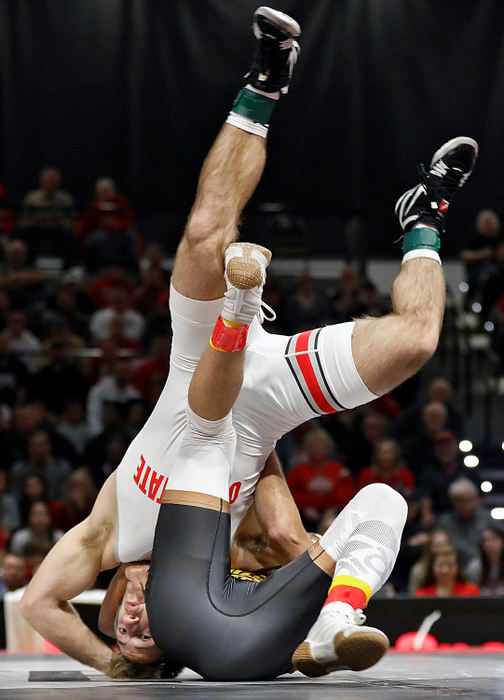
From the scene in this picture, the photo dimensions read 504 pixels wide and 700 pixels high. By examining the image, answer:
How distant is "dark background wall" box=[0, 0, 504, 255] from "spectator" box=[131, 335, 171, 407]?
2.10m

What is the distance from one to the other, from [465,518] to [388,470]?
1.67 ft

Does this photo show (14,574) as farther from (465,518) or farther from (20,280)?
(20,280)

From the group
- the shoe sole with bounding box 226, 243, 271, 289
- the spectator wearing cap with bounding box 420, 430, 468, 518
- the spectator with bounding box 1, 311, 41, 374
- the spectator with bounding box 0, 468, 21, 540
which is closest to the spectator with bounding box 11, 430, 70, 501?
the spectator with bounding box 0, 468, 21, 540

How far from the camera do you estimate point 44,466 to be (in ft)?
19.7

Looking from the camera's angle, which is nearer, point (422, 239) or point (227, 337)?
point (227, 337)

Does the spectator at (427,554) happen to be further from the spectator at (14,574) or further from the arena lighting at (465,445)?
the spectator at (14,574)

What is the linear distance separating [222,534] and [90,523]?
23.5 inches

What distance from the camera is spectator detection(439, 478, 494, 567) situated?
545 cm

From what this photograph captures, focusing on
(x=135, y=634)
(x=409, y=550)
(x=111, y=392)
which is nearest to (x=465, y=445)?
(x=409, y=550)

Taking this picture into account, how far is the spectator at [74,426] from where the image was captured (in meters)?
6.39

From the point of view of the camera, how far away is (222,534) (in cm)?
240

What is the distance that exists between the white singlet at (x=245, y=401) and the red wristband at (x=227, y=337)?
267 millimetres

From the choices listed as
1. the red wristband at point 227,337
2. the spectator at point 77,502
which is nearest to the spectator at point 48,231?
the spectator at point 77,502

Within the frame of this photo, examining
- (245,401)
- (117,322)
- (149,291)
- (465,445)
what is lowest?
(465,445)
